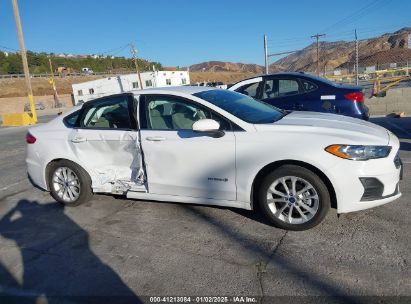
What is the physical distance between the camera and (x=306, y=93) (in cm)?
734

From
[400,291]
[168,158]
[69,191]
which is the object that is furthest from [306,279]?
[69,191]

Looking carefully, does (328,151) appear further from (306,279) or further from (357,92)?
(357,92)

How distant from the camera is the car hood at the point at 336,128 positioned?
3.70 m

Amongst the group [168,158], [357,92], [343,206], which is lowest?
[343,206]

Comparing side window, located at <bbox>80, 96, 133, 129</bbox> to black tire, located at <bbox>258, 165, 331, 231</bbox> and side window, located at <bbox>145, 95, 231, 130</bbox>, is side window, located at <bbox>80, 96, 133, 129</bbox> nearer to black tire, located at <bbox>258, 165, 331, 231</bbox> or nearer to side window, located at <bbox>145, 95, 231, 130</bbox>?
side window, located at <bbox>145, 95, 231, 130</bbox>

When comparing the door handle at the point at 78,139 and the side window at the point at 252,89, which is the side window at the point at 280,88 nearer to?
the side window at the point at 252,89

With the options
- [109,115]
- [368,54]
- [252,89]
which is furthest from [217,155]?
[368,54]

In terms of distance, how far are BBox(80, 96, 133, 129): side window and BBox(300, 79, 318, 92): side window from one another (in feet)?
13.2

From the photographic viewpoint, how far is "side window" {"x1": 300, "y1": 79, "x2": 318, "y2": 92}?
7328 mm

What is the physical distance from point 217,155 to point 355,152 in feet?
4.54

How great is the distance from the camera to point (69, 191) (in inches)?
203

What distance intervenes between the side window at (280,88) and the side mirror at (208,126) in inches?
155

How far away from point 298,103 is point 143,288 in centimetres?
531

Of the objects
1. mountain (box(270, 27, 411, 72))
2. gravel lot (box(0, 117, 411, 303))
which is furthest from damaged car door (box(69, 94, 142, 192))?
mountain (box(270, 27, 411, 72))
